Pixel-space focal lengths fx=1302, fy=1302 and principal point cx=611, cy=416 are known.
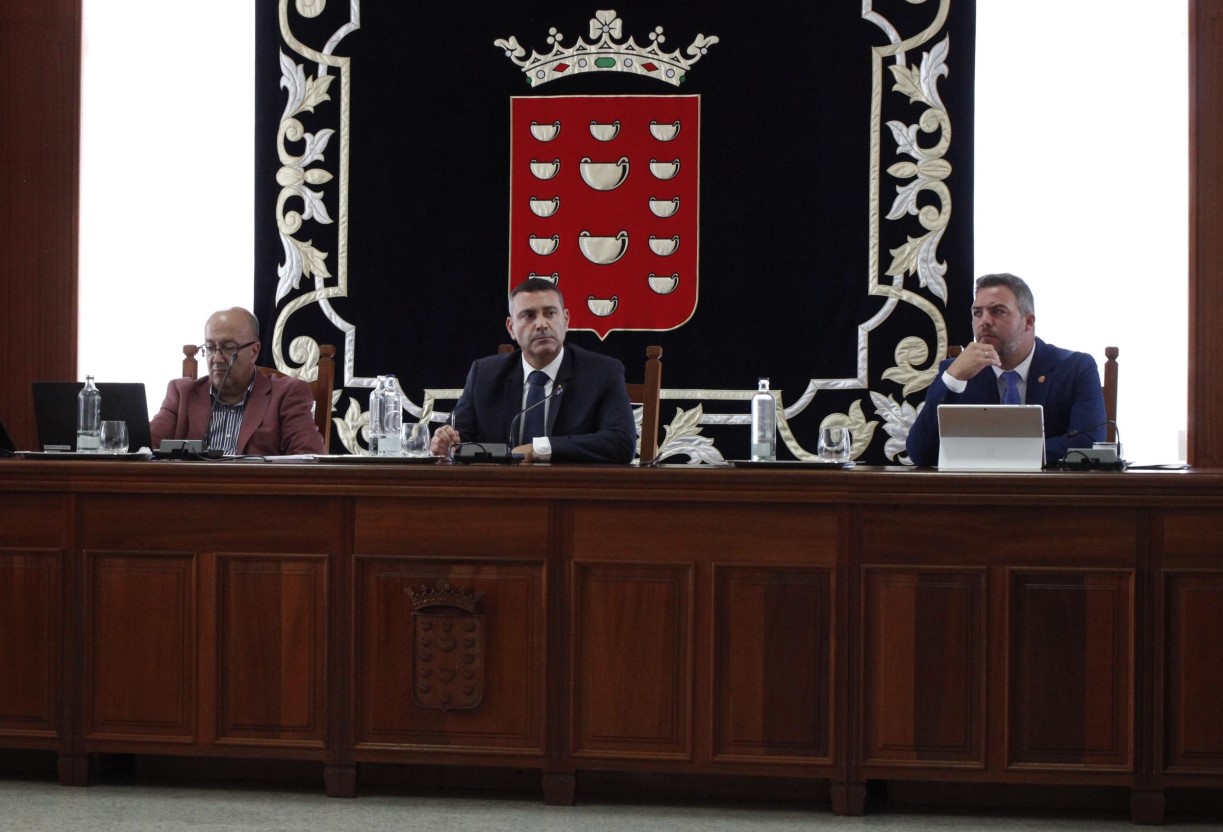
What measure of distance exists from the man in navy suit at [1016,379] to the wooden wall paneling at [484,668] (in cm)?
134

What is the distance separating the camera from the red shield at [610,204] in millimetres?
4766

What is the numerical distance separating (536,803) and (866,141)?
2752mm

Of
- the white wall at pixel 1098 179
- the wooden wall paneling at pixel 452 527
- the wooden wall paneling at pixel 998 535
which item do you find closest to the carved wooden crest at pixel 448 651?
the wooden wall paneling at pixel 452 527

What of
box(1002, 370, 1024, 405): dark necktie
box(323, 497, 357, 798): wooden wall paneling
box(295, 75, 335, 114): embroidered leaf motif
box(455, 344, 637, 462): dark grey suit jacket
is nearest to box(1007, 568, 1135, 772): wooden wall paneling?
box(1002, 370, 1024, 405): dark necktie

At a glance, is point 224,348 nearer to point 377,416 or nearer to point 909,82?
point 377,416

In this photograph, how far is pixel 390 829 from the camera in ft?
9.06

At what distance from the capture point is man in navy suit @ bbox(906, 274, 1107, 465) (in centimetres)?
368

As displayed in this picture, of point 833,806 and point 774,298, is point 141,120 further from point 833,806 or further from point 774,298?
point 833,806

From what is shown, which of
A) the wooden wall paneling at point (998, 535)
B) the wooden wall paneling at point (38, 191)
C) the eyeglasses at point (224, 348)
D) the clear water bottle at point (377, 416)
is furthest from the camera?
the wooden wall paneling at point (38, 191)

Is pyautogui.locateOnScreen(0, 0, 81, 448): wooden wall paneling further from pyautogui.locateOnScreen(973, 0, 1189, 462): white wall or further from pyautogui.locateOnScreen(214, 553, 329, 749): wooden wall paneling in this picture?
pyautogui.locateOnScreen(973, 0, 1189, 462): white wall

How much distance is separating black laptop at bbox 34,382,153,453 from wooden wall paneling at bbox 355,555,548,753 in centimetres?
85

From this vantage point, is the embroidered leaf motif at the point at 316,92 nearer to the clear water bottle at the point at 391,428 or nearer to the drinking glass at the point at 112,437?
the clear water bottle at the point at 391,428

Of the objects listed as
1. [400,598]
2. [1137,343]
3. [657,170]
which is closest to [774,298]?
[657,170]

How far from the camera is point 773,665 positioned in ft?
9.59
